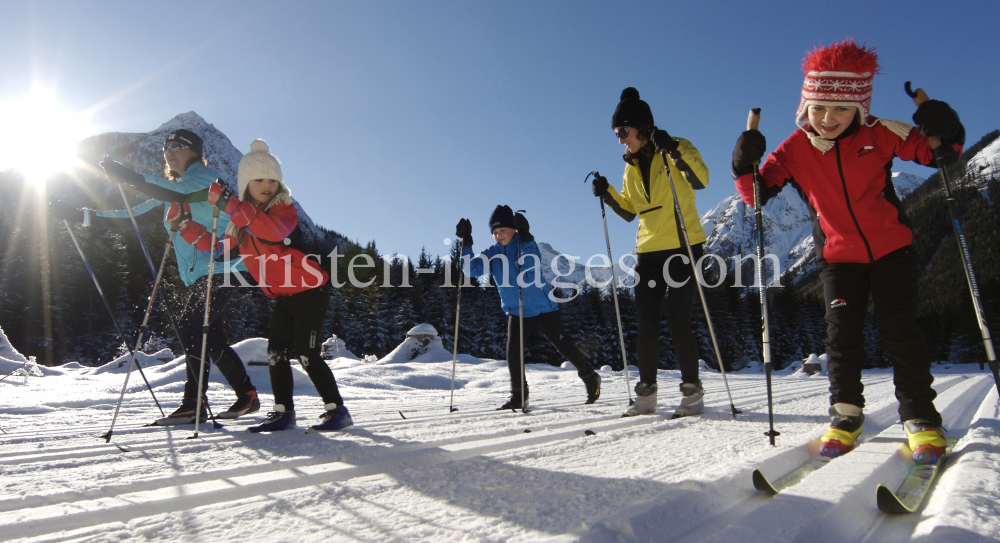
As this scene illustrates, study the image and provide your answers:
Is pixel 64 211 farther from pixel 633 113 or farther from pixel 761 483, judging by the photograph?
pixel 761 483

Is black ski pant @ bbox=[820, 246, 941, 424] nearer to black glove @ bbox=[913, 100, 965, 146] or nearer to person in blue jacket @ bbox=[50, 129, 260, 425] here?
black glove @ bbox=[913, 100, 965, 146]

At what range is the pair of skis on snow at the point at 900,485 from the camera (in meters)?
1.07

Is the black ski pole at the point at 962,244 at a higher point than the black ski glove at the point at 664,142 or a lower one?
lower

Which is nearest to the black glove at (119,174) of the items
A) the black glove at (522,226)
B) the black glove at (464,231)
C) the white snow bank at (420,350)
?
the black glove at (464,231)

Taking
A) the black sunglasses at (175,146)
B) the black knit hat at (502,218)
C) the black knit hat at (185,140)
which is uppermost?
the black knit hat at (185,140)

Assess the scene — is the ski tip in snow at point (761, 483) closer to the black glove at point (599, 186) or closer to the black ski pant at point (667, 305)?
the black ski pant at point (667, 305)

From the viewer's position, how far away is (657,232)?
325 centimetres

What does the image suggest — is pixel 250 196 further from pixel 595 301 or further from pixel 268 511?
pixel 595 301

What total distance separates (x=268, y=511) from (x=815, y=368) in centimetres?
2015

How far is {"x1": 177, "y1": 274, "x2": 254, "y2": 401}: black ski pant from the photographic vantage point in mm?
3289

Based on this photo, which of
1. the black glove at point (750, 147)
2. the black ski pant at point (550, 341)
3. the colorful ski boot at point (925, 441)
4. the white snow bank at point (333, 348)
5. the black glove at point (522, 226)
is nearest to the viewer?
the colorful ski boot at point (925, 441)

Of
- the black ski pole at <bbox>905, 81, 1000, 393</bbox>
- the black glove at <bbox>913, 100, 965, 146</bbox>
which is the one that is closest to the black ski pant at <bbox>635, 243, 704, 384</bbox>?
the black ski pole at <bbox>905, 81, 1000, 393</bbox>

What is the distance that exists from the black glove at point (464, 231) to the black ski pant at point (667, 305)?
188cm

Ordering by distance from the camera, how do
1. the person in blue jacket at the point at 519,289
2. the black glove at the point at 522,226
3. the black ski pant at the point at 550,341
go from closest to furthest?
1. the black ski pant at the point at 550,341
2. the person in blue jacket at the point at 519,289
3. the black glove at the point at 522,226
